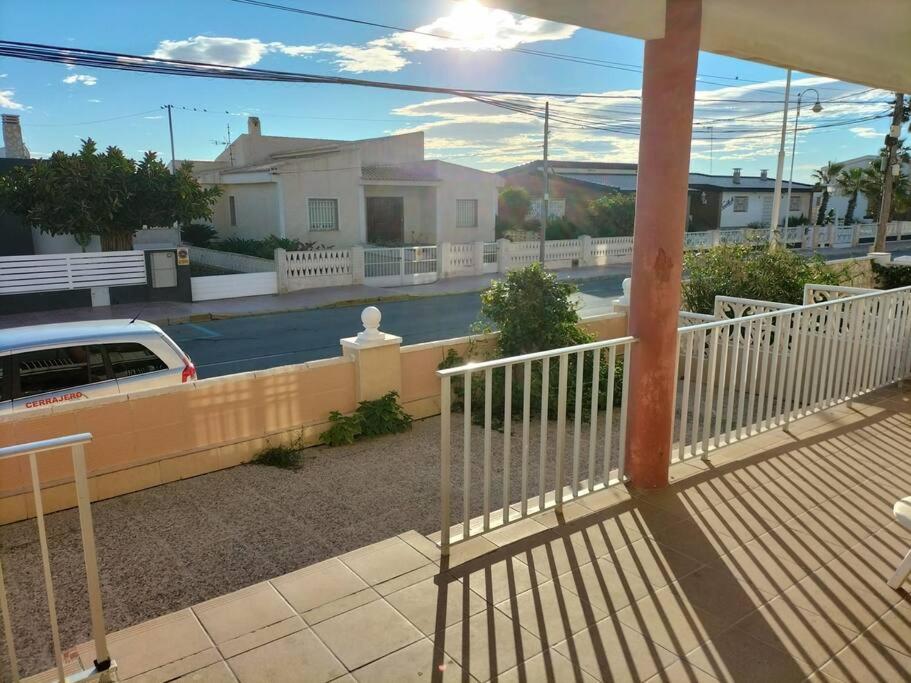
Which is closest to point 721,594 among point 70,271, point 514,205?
point 70,271

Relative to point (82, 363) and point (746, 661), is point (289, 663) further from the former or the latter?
point (82, 363)

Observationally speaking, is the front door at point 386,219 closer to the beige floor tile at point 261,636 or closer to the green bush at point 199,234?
the green bush at point 199,234

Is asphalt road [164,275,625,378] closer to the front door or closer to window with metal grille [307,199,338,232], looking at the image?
window with metal grille [307,199,338,232]

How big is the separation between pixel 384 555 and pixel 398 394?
11.0 feet

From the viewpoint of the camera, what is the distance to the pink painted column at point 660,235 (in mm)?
3662

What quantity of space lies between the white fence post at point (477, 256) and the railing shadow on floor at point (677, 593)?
1875 centimetres

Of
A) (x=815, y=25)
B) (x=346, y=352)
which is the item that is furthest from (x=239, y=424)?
(x=815, y=25)

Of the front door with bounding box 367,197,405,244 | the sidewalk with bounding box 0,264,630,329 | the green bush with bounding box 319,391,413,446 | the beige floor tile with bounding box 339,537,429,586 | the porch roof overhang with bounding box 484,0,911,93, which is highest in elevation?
the porch roof overhang with bounding box 484,0,911,93

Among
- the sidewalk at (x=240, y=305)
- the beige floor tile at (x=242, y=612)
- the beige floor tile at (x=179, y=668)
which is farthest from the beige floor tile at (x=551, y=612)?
the sidewalk at (x=240, y=305)

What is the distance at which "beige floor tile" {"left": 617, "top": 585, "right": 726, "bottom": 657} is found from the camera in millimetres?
2635

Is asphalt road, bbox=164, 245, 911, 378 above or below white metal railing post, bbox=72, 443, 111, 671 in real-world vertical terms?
below

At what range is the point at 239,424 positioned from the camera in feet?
18.7

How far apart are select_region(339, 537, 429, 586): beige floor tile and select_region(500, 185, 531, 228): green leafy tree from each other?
29149 millimetres

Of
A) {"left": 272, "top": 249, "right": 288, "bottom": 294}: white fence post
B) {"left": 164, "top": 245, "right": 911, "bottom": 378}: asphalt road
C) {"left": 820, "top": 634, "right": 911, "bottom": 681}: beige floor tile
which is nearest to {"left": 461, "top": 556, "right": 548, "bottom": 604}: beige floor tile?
{"left": 820, "top": 634, "right": 911, "bottom": 681}: beige floor tile
